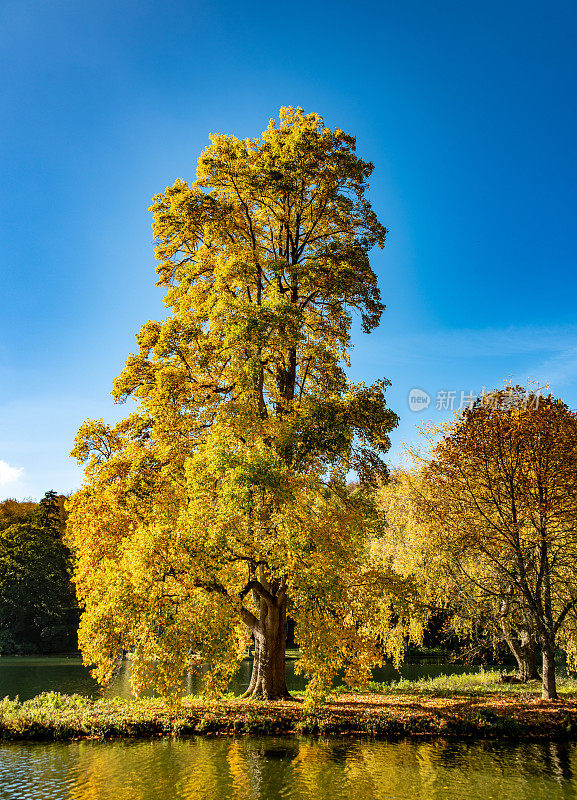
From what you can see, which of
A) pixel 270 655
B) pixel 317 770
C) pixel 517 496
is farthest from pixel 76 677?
pixel 517 496

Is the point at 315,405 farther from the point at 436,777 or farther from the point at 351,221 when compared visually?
the point at 436,777

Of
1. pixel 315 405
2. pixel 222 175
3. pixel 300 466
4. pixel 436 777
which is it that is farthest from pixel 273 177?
pixel 436 777

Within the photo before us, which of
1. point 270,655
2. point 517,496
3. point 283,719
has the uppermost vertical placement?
point 517,496

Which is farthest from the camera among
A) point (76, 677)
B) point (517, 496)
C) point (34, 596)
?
point (34, 596)

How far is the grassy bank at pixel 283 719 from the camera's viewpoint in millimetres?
14531

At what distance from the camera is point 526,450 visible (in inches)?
730

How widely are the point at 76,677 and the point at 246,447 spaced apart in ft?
85.8

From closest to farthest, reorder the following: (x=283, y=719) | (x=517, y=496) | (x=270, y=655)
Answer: (x=283, y=719), (x=270, y=655), (x=517, y=496)

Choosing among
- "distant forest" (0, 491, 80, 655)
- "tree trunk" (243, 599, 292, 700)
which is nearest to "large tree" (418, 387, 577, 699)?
"tree trunk" (243, 599, 292, 700)

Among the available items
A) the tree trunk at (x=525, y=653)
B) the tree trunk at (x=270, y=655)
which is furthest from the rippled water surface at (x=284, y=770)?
the tree trunk at (x=525, y=653)

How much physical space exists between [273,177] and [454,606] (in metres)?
20.0

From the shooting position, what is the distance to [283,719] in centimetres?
1505

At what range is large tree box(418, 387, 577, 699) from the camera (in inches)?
715

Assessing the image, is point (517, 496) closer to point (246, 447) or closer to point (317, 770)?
point (246, 447)
